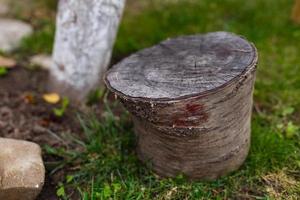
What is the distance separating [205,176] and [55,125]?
1.10 m

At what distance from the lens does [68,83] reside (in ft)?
11.3

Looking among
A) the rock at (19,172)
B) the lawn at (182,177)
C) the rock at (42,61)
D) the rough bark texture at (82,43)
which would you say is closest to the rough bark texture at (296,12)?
the lawn at (182,177)

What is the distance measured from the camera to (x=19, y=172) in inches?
102

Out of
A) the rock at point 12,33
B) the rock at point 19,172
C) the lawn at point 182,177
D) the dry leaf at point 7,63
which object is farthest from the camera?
the rock at point 12,33

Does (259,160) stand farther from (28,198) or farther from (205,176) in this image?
(28,198)

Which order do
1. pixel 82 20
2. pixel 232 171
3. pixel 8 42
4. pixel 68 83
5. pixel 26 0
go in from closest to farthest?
pixel 232 171 < pixel 82 20 < pixel 68 83 < pixel 8 42 < pixel 26 0

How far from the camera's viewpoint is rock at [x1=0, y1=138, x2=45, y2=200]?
Answer: 2.55 metres

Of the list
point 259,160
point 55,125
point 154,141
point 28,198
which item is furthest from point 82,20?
point 259,160

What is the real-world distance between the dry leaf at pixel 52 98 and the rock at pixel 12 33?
30.1 inches

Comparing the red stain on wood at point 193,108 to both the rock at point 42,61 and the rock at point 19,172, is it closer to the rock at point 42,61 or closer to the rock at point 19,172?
the rock at point 19,172

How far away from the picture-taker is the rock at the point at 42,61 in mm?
3838

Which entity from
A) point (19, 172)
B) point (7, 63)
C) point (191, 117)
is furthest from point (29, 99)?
point (191, 117)

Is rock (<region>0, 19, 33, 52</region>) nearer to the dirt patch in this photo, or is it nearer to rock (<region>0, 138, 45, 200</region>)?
the dirt patch

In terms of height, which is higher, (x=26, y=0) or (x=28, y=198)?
(x=26, y=0)
